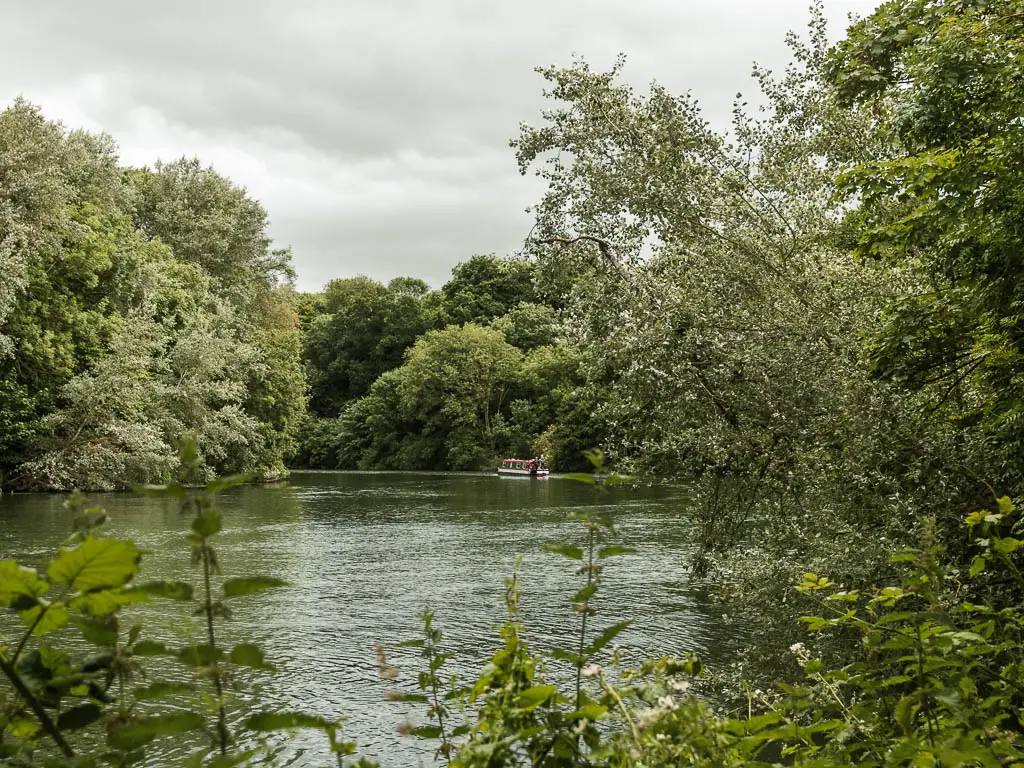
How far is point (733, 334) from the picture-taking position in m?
10.6

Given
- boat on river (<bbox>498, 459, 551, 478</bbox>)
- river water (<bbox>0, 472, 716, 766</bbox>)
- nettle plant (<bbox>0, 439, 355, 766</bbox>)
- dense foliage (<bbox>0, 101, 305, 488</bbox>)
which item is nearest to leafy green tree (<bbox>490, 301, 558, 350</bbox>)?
boat on river (<bbox>498, 459, 551, 478</bbox>)

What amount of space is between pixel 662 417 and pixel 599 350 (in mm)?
1131

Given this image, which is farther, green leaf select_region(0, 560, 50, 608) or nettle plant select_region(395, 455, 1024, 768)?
nettle plant select_region(395, 455, 1024, 768)

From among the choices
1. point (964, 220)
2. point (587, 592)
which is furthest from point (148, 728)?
point (964, 220)

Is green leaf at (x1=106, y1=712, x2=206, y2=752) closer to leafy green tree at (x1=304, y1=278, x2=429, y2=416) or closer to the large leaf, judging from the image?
the large leaf

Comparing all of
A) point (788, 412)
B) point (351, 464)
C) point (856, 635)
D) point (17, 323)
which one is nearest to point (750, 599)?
point (856, 635)

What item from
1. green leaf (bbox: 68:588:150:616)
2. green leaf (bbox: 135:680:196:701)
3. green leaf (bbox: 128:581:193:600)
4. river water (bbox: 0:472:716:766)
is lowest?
river water (bbox: 0:472:716:766)

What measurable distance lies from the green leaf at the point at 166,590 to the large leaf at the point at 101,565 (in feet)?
0.13

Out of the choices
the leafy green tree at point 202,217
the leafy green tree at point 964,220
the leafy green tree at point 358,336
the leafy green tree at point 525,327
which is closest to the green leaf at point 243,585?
the leafy green tree at point 964,220

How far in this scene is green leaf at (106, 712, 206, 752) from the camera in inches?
71.0

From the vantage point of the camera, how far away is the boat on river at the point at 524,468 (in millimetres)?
57562

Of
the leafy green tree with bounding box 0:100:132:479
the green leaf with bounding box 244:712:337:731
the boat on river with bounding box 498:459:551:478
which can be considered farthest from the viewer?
the boat on river with bounding box 498:459:551:478

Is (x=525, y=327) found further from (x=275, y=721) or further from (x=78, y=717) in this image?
(x=78, y=717)

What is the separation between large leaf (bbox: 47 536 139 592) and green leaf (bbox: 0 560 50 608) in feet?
0.13
